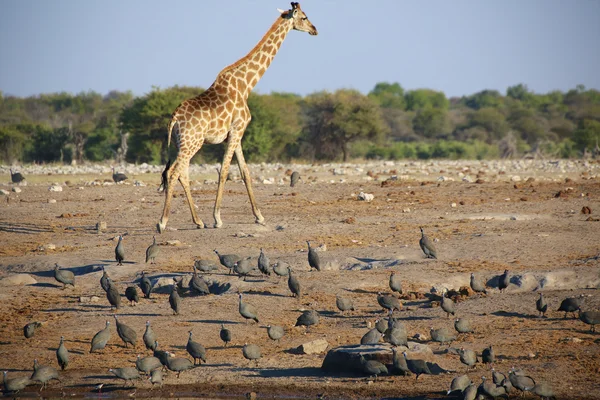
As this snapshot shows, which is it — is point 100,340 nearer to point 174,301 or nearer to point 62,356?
point 62,356

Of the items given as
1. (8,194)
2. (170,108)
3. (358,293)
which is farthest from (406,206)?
(170,108)

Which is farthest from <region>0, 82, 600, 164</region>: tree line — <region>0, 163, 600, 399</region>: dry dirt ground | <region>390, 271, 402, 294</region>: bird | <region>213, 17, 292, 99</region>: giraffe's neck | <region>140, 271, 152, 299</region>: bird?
<region>390, 271, 402, 294</region>: bird

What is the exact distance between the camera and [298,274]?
1216 centimetres

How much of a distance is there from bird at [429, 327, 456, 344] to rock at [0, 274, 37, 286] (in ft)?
19.9

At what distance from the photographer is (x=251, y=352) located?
352 inches

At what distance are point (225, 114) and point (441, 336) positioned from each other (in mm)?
7580

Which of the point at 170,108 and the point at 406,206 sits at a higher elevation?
the point at 170,108

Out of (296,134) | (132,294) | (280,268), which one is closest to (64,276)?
(132,294)

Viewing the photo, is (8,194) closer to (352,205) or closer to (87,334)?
(352,205)

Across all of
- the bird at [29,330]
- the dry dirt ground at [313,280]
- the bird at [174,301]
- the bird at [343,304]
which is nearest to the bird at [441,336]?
the dry dirt ground at [313,280]

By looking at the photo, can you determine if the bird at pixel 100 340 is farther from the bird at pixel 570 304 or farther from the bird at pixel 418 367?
the bird at pixel 570 304

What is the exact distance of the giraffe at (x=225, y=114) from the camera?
50.1 ft

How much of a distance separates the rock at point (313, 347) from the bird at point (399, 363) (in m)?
1.07

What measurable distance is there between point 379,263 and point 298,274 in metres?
1.26
